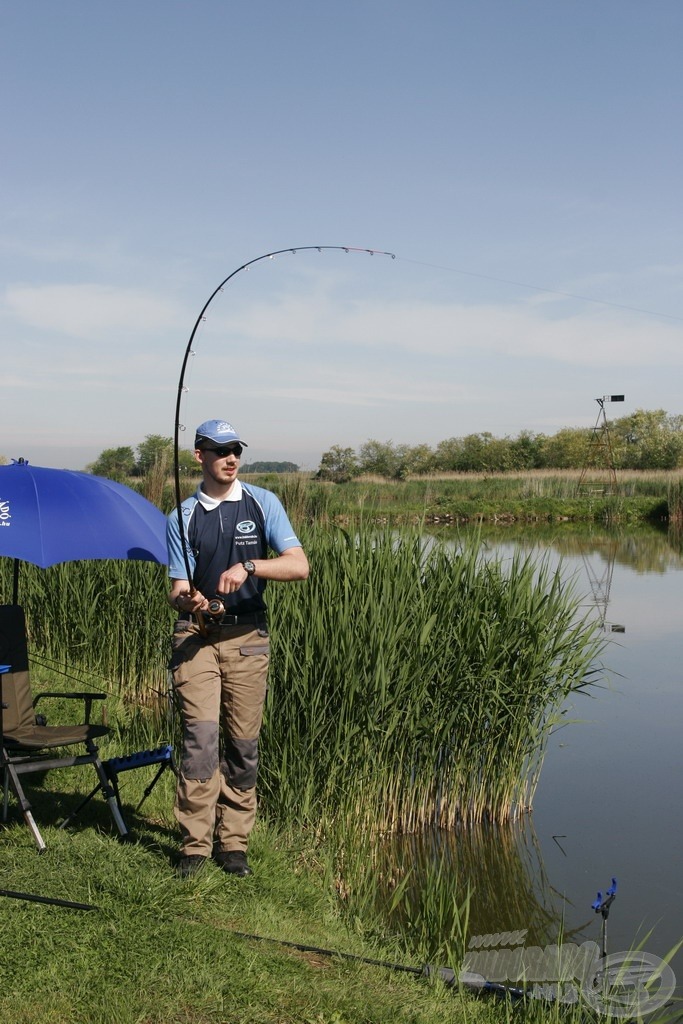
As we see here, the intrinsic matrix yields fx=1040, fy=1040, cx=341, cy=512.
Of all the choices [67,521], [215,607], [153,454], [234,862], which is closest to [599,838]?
[234,862]

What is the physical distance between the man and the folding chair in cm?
58

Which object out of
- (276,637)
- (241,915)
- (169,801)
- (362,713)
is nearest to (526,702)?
(362,713)

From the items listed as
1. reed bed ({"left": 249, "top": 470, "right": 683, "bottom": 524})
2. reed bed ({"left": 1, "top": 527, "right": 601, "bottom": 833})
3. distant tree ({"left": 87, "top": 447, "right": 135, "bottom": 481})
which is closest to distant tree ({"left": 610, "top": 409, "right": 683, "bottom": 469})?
reed bed ({"left": 249, "top": 470, "right": 683, "bottom": 524})

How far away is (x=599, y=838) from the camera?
639 cm

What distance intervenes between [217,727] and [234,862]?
0.56 meters

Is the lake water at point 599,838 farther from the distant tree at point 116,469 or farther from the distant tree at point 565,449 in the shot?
the distant tree at point 565,449

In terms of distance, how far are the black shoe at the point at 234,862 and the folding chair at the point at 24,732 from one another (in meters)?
0.49

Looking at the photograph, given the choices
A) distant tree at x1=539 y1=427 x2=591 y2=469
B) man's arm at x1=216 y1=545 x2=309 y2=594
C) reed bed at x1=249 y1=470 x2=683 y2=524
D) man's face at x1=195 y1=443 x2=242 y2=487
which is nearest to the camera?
man's arm at x1=216 y1=545 x2=309 y2=594

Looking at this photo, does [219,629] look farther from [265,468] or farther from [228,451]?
[265,468]

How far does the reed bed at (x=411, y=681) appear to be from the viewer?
5.29 metres

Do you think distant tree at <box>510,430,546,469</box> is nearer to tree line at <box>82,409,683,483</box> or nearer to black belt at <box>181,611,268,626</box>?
tree line at <box>82,409,683,483</box>

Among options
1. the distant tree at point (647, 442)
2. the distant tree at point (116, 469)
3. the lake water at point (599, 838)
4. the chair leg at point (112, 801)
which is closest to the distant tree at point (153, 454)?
the distant tree at point (116, 469)

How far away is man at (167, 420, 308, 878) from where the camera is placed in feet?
12.8

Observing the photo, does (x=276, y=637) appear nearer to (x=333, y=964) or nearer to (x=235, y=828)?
(x=235, y=828)
